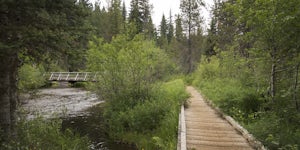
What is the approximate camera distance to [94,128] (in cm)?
1225

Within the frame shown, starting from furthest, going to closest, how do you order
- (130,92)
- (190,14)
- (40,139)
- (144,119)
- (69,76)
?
(190,14), (69,76), (130,92), (144,119), (40,139)

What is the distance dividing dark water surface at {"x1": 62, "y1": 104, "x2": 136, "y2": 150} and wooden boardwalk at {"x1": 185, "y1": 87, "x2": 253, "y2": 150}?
301 cm

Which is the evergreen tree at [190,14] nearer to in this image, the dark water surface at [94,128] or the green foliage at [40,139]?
the dark water surface at [94,128]

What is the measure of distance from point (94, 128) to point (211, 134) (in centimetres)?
706

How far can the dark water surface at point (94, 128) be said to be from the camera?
392 inches

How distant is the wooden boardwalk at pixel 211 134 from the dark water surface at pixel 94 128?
3006 mm

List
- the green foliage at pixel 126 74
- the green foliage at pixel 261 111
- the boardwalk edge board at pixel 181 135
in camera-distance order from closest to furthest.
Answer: the green foliage at pixel 261 111
the boardwalk edge board at pixel 181 135
the green foliage at pixel 126 74

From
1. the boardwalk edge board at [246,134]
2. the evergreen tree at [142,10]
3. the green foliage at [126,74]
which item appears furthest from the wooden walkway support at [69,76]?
the boardwalk edge board at [246,134]

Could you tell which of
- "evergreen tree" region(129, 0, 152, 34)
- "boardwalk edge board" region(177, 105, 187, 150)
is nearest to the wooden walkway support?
"evergreen tree" region(129, 0, 152, 34)

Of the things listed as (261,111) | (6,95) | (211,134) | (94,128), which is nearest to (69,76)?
(94,128)

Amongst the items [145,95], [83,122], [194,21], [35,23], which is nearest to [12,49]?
[35,23]

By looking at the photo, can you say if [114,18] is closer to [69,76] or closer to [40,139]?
[69,76]

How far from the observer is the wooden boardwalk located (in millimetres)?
5844

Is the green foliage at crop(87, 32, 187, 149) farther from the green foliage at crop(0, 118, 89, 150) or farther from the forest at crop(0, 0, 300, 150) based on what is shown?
the green foliage at crop(0, 118, 89, 150)
